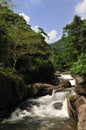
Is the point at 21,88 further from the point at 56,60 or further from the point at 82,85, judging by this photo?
the point at 56,60

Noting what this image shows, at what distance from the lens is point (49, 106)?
27656 millimetres

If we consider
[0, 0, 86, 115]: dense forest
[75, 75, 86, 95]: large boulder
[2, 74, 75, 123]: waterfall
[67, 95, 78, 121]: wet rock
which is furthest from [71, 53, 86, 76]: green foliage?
[0, 0, 86, 115]: dense forest

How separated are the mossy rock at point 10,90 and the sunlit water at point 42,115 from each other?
40.6 inches

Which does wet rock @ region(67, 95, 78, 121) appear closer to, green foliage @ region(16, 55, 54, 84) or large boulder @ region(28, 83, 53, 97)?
large boulder @ region(28, 83, 53, 97)

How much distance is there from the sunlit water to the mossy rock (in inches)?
40.6

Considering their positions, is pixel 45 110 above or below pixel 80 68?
below

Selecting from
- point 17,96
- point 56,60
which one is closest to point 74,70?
point 17,96

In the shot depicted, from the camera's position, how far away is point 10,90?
85.1ft

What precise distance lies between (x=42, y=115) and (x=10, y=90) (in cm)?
394

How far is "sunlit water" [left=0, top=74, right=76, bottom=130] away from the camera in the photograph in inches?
829

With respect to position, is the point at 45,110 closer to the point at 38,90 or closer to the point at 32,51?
the point at 38,90

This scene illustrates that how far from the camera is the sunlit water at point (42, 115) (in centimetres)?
2105

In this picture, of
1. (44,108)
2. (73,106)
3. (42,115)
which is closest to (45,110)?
(44,108)

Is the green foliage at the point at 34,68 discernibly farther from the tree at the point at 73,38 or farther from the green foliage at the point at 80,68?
the green foliage at the point at 80,68
